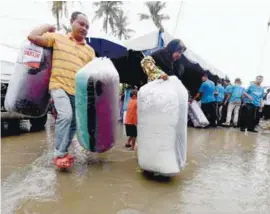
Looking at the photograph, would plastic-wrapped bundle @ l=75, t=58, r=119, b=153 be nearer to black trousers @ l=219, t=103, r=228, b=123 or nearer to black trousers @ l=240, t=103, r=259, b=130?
black trousers @ l=240, t=103, r=259, b=130

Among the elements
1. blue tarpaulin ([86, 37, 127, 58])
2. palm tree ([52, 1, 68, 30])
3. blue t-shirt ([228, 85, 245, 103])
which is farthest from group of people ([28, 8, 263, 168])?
palm tree ([52, 1, 68, 30])

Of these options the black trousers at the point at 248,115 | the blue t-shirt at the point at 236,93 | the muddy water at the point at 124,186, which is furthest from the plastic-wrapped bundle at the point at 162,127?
the blue t-shirt at the point at 236,93

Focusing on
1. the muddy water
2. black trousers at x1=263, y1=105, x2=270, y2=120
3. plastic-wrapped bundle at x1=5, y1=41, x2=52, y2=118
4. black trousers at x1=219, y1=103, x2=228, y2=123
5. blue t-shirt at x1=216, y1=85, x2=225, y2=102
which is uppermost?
plastic-wrapped bundle at x1=5, y1=41, x2=52, y2=118

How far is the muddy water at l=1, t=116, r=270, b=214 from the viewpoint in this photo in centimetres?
254

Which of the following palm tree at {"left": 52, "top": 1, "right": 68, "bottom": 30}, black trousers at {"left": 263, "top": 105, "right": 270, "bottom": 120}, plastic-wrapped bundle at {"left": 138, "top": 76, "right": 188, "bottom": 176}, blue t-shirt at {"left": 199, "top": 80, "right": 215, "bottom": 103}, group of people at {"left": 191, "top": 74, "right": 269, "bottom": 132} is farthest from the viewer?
palm tree at {"left": 52, "top": 1, "right": 68, "bottom": 30}

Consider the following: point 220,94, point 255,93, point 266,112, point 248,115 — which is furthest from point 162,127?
point 266,112

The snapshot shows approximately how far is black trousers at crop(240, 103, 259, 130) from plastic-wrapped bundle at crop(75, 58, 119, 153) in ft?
18.5

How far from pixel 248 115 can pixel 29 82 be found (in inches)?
249

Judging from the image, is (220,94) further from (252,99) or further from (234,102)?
(252,99)

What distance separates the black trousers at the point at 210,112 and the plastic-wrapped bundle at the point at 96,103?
20.7 ft

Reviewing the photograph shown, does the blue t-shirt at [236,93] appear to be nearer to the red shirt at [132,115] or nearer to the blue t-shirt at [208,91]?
the blue t-shirt at [208,91]

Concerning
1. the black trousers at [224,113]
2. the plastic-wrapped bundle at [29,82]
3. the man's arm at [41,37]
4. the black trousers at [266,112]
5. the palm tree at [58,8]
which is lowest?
the black trousers at [266,112]

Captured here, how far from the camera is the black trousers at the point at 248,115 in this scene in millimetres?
8289

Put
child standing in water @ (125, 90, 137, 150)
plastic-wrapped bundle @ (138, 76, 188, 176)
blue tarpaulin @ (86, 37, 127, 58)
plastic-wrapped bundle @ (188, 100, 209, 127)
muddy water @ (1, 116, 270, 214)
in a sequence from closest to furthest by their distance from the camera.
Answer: muddy water @ (1, 116, 270, 214)
plastic-wrapped bundle @ (138, 76, 188, 176)
child standing in water @ (125, 90, 137, 150)
blue tarpaulin @ (86, 37, 127, 58)
plastic-wrapped bundle @ (188, 100, 209, 127)
